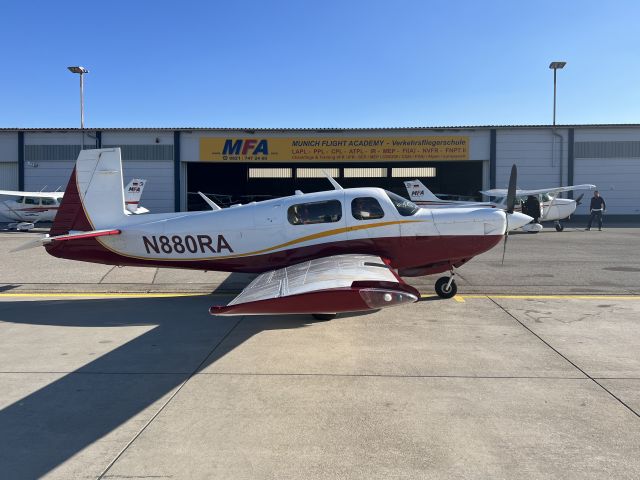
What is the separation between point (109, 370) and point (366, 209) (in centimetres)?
431

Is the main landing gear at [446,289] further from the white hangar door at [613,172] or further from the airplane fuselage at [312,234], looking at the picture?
the white hangar door at [613,172]

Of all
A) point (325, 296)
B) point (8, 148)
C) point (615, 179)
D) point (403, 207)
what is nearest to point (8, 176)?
point (8, 148)

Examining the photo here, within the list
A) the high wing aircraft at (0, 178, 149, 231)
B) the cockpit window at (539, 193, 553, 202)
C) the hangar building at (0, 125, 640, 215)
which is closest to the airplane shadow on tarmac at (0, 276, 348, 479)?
the high wing aircraft at (0, 178, 149, 231)

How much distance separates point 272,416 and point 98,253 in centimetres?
557

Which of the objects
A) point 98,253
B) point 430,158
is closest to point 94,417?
point 98,253

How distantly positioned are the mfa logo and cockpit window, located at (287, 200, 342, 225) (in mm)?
24519

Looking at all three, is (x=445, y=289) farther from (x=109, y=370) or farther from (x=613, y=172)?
(x=613, y=172)

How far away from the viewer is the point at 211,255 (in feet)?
25.4

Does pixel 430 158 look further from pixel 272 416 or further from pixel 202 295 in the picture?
pixel 272 416

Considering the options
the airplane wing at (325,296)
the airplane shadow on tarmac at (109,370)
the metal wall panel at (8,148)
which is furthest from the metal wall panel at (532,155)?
the metal wall panel at (8,148)

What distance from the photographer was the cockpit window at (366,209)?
24.6 feet

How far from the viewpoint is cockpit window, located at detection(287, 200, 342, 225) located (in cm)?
748

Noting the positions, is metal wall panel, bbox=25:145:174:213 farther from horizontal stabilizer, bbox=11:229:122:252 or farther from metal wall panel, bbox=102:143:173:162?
horizontal stabilizer, bbox=11:229:122:252

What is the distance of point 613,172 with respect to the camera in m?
30.6
